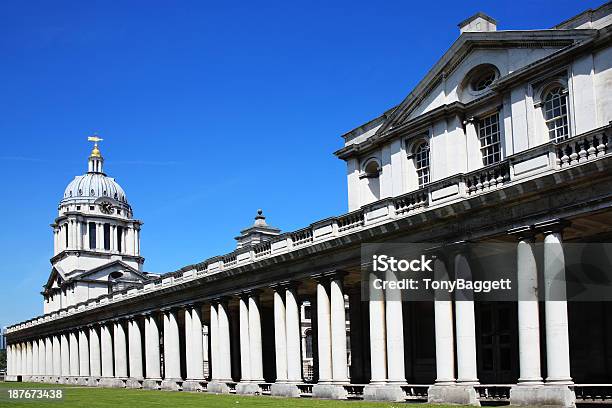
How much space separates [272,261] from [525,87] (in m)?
16.0

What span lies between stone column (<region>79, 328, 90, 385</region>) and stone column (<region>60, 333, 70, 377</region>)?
458 cm

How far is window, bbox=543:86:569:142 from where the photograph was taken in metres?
33.5

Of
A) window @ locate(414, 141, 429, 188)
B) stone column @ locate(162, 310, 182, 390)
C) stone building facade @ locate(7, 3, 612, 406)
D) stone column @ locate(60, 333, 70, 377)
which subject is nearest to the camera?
stone building facade @ locate(7, 3, 612, 406)

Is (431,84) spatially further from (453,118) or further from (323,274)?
(323,274)

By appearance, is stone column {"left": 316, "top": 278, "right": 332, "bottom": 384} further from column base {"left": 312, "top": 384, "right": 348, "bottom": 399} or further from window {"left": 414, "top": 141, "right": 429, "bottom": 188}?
window {"left": 414, "top": 141, "right": 429, "bottom": 188}

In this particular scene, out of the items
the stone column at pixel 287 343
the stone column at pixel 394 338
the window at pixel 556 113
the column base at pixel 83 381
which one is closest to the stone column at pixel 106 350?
the column base at pixel 83 381

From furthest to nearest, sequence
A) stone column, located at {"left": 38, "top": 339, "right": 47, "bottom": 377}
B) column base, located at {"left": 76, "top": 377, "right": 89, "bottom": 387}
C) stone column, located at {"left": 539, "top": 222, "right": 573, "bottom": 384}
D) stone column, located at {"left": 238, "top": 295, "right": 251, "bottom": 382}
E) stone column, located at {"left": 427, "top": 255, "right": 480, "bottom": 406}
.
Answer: stone column, located at {"left": 38, "top": 339, "right": 47, "bottom": 377} → column base, located at {"left": 76, "top": 377, "right": 89, "bottom": 387} → stone column, located at {"left": 238, "top": 295, "right": 251, "bottom": 382} → stone column, located at {"left": 427, "top": 255, "right": 480, "bottom": 406} → stone column, located at {"left": 539, "top": 222, "right": 573, "bottom": 384}

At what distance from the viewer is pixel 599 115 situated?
3180cm

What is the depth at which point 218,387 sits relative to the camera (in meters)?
49.5

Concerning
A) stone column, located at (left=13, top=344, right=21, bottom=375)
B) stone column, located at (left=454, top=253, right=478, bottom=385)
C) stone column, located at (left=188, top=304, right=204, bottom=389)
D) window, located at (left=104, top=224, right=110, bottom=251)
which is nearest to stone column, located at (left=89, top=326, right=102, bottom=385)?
stone column, located at (left=188, top=304, right=204, bottom=389)

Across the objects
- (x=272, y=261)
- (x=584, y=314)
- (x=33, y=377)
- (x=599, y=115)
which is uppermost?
(x=599, y=115)

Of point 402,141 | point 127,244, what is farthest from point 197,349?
point 127,244

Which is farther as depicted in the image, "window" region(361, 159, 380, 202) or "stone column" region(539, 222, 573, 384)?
"window" region(361, 159, 380, 202)

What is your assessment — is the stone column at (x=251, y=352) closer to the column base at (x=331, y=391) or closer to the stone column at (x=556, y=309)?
the column base at (x=331, y=391)
